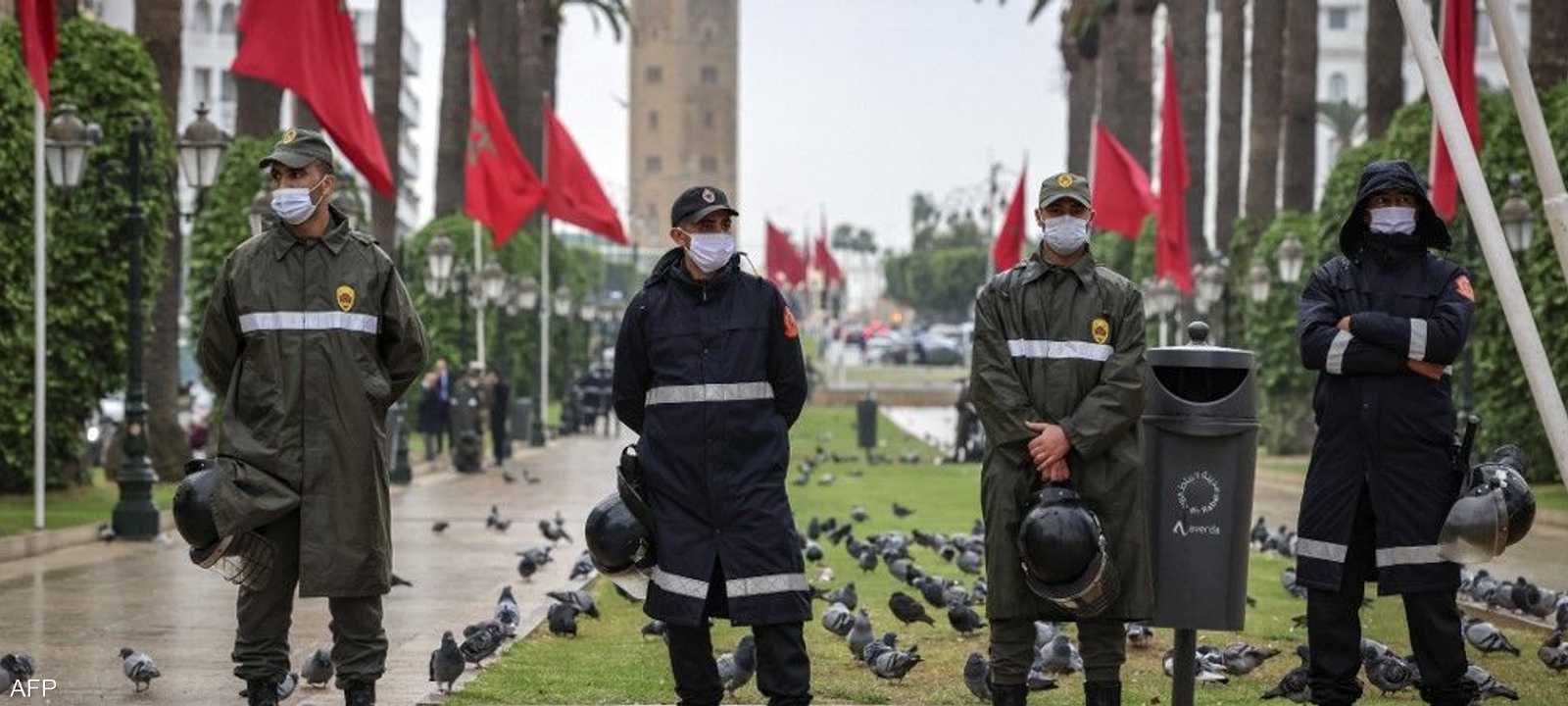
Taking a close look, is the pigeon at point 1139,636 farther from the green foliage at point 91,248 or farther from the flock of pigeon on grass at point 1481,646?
the green foliage at point 91,248

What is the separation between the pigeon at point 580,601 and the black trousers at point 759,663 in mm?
5396

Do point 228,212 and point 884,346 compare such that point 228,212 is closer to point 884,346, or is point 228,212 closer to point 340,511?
point 340,511

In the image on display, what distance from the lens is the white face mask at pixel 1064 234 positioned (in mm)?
9414

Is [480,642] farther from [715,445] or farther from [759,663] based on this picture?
[715,445]

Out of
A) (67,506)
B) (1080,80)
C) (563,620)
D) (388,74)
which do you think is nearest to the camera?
(563,620)

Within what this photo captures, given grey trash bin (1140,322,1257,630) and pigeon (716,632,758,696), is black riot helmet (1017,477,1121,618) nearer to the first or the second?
grey trash bin (1140,322,1257,630)

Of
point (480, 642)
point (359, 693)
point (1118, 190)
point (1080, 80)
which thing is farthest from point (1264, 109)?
point (359, 693)

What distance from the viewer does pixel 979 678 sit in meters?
11.1

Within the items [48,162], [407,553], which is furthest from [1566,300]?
[48,162]

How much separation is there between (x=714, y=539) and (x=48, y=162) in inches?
632

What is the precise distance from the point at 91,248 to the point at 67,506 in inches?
103

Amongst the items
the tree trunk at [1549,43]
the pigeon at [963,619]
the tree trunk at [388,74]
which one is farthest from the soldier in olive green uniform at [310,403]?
the tree trunk at [388,74]

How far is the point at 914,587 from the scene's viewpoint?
1648 cm

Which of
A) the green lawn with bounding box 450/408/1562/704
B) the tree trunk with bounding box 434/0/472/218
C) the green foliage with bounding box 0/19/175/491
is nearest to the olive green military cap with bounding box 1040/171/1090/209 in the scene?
the green lawn with bounding box 450/408/1562/704
